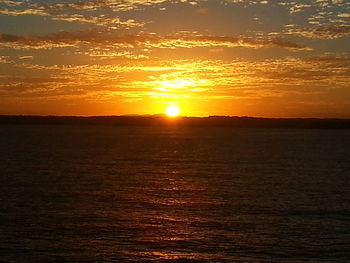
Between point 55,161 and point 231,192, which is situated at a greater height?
point 55,161

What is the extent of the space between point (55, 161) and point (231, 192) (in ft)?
148

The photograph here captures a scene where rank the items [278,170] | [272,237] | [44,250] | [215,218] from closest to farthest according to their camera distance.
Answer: [44,250]
[272,237]
[215,218]
[278,170]

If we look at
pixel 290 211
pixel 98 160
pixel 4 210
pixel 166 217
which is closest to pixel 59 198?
pixel 4 210

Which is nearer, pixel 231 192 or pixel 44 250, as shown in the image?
pixel 44 250

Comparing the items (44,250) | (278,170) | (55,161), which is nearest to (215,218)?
(44,250)

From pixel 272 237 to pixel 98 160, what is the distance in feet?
209

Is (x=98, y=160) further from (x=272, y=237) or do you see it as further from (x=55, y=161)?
(x=272, y=237)

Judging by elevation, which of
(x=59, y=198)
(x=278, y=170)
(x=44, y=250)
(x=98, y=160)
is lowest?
(x=44, y=250)

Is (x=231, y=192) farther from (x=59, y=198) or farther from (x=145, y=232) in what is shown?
(x=145, y=232)

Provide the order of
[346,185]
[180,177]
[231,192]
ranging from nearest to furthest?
1. [231,192]
2. [346,185]
3. [180,177]

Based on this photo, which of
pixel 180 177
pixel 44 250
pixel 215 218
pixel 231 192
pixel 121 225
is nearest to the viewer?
pixel 44 250

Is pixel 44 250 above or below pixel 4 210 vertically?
below

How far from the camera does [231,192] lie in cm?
5322

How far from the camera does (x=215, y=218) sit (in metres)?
39.3
